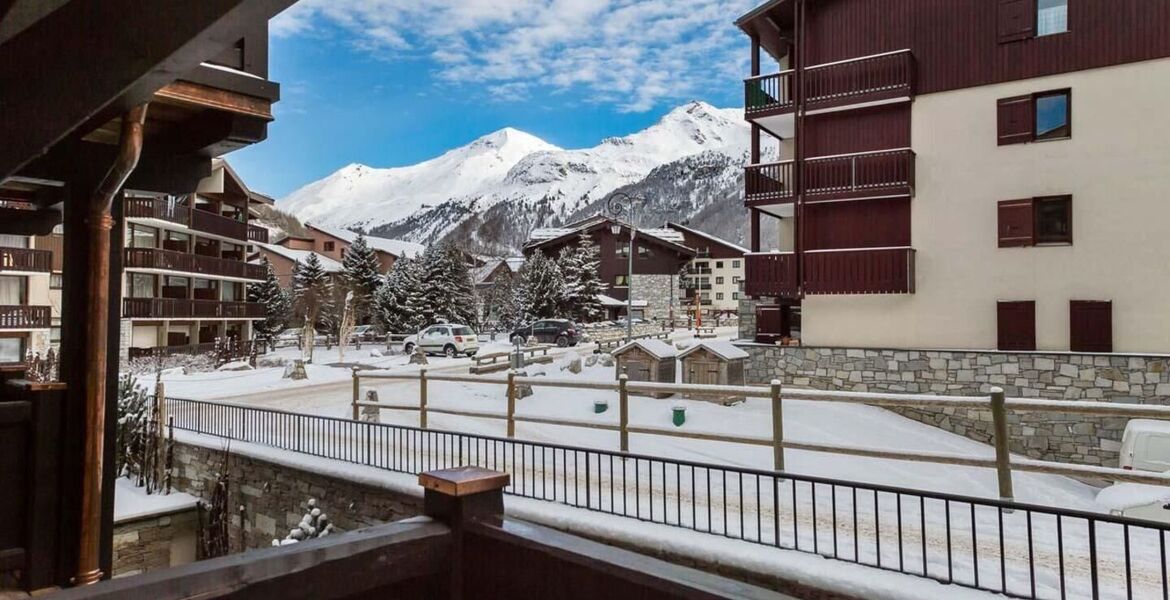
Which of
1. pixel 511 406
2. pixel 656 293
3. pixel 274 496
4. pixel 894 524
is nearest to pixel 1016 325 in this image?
pixel 894 524

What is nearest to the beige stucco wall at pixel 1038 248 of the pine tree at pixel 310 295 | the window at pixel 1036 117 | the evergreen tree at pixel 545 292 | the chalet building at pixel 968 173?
the chalet building at pixel 968 173

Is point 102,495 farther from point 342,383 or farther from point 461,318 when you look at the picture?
point 461,318

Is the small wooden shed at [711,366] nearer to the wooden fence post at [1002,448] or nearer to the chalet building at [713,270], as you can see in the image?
the wooden fence post at [1002,448]

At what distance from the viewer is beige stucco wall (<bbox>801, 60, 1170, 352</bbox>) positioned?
1304 centimetres

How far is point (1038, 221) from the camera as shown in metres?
14.0

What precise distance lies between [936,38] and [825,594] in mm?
14519

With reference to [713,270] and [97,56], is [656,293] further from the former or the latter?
[97,56]

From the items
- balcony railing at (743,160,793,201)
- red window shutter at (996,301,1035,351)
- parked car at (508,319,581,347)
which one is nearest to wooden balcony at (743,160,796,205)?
balcony railing at (743,160,793,201)

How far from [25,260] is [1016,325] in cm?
3151

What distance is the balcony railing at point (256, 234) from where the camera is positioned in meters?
36.4

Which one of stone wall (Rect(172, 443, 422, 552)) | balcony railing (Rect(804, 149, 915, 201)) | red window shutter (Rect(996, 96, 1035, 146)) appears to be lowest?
stone wall (Rect(172, 443, 422, 552))

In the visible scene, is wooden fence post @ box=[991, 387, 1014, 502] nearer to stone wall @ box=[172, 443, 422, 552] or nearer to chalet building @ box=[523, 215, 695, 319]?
stone wall @ box=[172, 443, 422, 552]

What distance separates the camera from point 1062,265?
45.2 ft

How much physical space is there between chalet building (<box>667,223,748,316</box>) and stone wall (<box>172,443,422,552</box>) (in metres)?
50.5
